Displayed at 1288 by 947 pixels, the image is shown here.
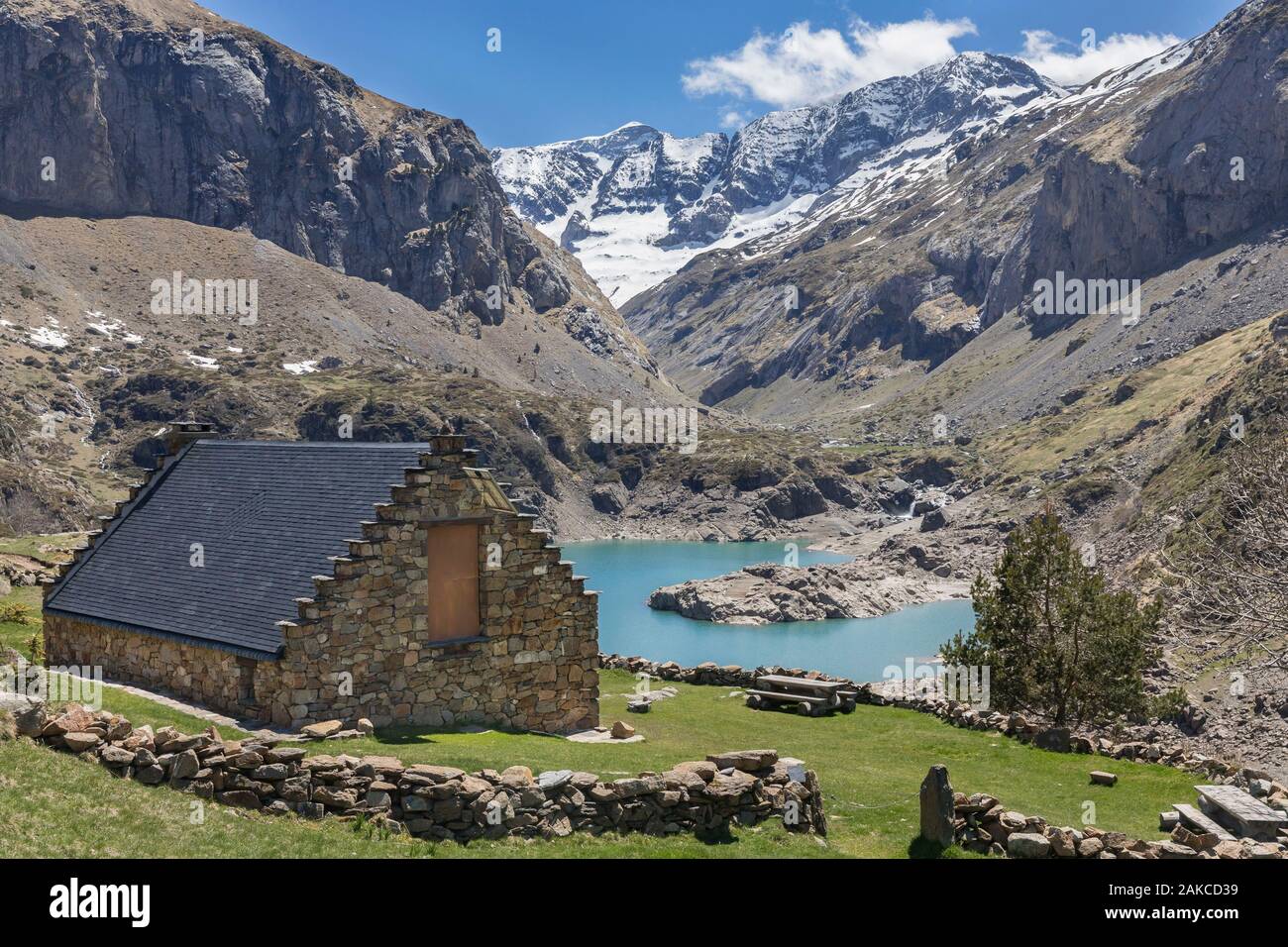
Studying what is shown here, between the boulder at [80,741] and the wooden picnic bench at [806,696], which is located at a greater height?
the boulder at [80,741]

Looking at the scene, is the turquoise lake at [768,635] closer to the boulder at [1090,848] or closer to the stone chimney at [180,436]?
the stone chimney at [180,436]

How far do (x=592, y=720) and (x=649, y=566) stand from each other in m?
105

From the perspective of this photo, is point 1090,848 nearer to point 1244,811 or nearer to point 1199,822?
point 1199,822

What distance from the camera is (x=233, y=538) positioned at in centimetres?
Answer: 2273

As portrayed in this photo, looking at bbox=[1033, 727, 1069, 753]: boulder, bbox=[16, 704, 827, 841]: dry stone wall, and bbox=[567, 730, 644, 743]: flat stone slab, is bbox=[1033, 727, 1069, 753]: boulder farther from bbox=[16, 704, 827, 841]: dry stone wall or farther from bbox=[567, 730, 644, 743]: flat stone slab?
bbox=[16, 704, 827, 841]: dry stone wall

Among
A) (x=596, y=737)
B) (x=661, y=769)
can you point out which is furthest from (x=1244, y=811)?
(x=596, y=737)

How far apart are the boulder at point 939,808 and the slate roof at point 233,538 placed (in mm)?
10845

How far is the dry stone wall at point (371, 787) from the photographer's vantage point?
1376cm

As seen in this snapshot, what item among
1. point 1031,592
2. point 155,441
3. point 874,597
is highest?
point 155,441

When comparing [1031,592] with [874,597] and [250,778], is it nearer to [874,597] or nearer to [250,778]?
[250,778]

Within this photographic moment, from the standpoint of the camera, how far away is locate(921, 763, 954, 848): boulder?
51.2 ft

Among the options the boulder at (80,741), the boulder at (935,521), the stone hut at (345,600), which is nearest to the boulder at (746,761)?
the stone hut at (345,600)
